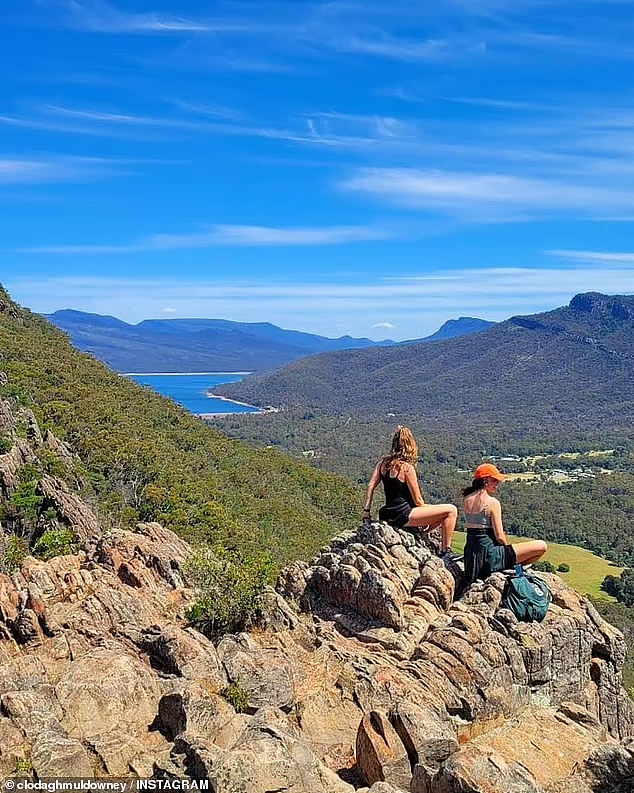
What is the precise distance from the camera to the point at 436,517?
17312 millimetres

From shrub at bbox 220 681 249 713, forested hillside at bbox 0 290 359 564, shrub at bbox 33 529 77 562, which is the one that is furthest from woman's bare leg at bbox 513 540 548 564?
forested hillside at bbox 0 290 359 564

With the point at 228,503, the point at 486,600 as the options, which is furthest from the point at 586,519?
the point at 486,600

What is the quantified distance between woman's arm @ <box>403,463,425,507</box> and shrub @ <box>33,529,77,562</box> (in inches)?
852

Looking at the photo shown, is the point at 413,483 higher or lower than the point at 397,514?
higher

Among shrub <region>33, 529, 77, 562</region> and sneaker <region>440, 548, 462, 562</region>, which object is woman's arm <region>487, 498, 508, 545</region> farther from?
shrub <region>33, 529, 77, 562</region>

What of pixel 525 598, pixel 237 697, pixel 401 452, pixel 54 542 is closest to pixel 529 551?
pixel 525 598

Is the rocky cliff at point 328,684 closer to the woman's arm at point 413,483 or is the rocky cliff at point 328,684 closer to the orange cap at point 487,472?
the woman's arm at point 413,483

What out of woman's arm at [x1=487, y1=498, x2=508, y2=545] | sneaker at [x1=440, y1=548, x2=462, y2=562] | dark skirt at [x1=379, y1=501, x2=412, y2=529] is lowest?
sneaker at [x1=440, y1=548, x2=462, y2=562]

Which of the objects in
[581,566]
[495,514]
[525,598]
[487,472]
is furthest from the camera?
[581,566]

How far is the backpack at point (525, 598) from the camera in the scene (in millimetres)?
15383

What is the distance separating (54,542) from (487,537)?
26790mm

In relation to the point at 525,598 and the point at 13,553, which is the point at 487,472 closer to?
the point at 525,598

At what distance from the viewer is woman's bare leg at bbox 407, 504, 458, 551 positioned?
56.4 ft

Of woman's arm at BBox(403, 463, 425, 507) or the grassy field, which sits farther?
the grassy field
